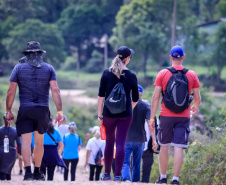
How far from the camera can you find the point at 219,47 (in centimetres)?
5625

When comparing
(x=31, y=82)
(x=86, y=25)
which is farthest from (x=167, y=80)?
(x=86, y=25)

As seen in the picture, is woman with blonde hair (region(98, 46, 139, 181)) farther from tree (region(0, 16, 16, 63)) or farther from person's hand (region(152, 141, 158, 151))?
tree (region(0, 16, 16, 63))

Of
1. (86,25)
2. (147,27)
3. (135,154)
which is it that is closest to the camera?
(135,154)

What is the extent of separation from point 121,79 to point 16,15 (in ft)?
210

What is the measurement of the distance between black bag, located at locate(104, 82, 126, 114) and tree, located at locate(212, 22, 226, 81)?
165 feet

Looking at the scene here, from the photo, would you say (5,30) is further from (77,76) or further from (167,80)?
(167,80)

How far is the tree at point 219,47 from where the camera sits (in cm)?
5634

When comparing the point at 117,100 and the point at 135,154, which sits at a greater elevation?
the point at 117,100

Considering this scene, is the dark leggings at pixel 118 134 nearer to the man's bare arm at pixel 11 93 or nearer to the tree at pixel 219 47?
the man's bare arm at pixel 11 93

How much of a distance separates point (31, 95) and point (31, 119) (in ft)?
1.20

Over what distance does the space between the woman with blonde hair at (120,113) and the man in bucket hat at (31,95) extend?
2.51 ft

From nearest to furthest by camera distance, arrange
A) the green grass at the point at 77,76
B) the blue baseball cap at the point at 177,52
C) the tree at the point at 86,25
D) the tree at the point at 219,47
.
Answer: the blue baseball cap at the point at 177,52
the tree at the point at 219,47
the green grass at the point at 77,76
the tree at the point at 86,25

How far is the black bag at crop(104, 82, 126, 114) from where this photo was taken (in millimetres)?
7402

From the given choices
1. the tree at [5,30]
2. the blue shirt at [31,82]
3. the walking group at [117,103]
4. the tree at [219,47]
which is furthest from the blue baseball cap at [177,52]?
the tree at [5,30]
